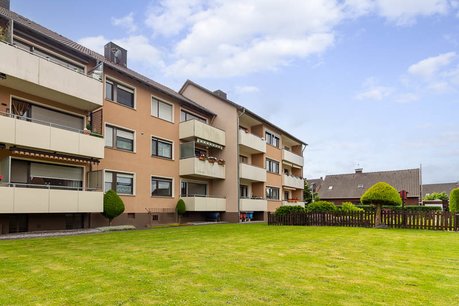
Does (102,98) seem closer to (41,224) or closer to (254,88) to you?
(41,224)

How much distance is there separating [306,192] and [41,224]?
141 feet

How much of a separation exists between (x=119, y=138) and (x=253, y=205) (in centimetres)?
1469

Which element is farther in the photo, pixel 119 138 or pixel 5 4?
pixel 119 138

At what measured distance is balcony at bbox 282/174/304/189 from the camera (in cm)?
4089

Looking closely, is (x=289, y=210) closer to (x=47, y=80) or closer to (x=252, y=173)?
(x=252, y=173)

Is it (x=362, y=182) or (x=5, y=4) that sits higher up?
(x=5, y=4)

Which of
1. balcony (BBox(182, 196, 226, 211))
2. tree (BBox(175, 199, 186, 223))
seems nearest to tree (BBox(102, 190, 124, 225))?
tree (BBox(175, 199, 186, 223))

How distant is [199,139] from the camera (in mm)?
27719

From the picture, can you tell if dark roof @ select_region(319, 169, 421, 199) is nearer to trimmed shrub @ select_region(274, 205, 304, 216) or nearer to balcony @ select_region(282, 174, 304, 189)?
balcony @ select_region(282, 174, 304, 189)

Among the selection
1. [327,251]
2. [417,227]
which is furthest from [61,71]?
[417,227]

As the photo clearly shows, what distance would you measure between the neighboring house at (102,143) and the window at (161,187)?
2.9 inches

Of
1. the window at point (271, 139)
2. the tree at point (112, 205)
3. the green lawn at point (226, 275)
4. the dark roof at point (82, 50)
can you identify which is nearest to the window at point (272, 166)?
the window at point (271, 139)

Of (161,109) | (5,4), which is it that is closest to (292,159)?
(161,109)

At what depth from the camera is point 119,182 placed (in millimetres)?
22438
